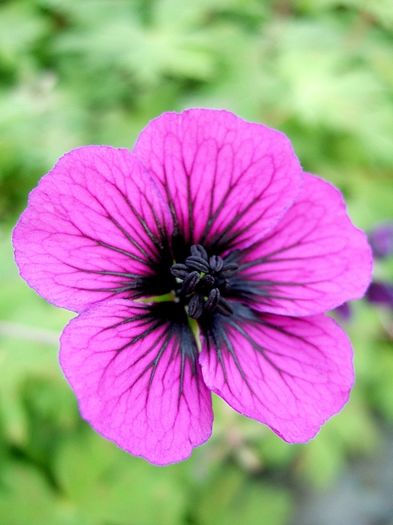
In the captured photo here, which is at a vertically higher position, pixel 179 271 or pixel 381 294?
pixel 179 271

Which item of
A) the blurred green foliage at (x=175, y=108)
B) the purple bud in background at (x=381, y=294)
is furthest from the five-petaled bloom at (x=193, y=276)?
the blurred green foliage at (x=175, y=108)

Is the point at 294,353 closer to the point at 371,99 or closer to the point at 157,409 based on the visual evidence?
the point at 157,409

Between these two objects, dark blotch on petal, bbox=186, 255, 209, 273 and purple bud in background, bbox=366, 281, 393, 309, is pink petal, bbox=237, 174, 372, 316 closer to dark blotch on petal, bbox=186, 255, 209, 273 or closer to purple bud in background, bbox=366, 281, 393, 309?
dark blotch on petal, bbox=186, 255, 209, 273

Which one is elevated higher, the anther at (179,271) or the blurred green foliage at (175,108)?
the anther at (179,271)

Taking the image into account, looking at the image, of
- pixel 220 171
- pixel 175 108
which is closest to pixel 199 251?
pixel 220 171

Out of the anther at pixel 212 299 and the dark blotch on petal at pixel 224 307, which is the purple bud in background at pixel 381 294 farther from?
the anther at pixel 212 299

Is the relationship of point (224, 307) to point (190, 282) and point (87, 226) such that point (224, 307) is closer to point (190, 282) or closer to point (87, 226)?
point (190, 282)

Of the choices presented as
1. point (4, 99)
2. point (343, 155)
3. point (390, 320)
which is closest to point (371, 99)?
point (343, 155)
